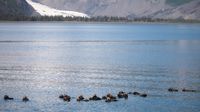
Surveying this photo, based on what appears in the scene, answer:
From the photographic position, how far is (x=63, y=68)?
8550 cm

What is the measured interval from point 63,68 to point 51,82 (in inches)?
666

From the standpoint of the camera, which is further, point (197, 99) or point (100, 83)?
point (100, 83)

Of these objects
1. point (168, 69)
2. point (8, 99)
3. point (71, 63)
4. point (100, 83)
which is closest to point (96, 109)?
point (8, 99)

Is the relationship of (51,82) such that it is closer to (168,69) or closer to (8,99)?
(8,99)

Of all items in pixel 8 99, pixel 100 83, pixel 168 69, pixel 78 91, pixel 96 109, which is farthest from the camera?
pixel 168 69

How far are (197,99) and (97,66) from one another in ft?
111

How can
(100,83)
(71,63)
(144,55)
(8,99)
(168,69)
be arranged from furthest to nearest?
1. (144,55)
2. (71,63)
3. (168,69)
4. (100,83)
5. (8,99)

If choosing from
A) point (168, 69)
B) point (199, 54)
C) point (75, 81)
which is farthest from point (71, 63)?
point (199, 54)

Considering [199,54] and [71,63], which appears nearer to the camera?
[71,63]

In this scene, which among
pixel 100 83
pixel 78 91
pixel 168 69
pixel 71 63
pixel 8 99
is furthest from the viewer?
pixel 71 63

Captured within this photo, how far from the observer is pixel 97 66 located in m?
88.8

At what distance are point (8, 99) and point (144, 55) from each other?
58.9m

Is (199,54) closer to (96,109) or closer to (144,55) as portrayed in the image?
(144,55)

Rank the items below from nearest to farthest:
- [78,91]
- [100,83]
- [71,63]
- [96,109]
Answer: [96,109] < [78,91] < [100,83] < [71,63]
